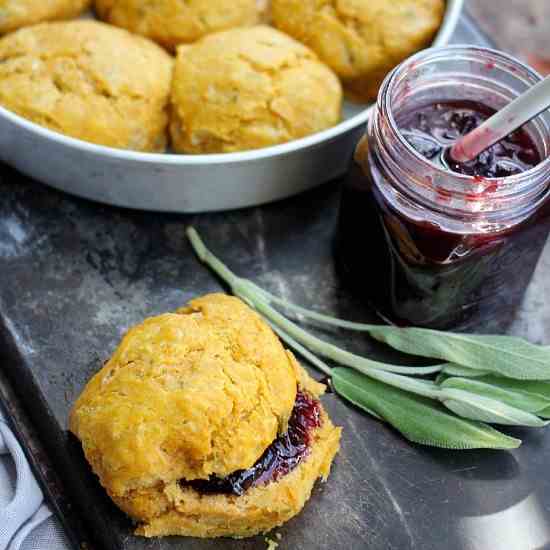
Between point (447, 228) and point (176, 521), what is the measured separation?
0.74 meters

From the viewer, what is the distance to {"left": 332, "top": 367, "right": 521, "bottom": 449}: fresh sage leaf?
1683mm

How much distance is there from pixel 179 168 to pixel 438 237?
57 cm

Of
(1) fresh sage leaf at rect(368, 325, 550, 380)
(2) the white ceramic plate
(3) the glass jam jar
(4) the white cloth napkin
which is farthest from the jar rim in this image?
(4) the white cloth napkin

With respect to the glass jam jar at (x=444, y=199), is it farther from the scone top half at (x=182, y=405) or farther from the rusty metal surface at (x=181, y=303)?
the scone top half at (x=182, y=405)

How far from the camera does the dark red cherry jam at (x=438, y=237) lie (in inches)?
65.6

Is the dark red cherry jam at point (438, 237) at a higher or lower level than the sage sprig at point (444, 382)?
higher

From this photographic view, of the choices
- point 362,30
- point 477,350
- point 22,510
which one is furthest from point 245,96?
point 22,510

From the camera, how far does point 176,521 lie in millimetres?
1562

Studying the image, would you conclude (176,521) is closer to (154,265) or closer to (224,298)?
(224,298)

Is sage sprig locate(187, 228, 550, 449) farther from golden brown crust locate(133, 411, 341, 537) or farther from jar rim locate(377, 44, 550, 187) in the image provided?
jar rim locate(377, 44, 550, 187)

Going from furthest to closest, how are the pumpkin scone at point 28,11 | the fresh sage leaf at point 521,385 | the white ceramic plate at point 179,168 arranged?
the pumpkin scone at point 28,11
the white ceramic plate at point 179,168
the fresh sage leaf at point 521,385

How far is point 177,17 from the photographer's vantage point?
80.7 inches

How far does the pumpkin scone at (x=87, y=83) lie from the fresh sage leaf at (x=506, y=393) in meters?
0.87

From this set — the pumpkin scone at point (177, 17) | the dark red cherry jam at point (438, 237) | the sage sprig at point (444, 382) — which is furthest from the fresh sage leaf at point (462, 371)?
the pumpkin scone at point (177, 17)
